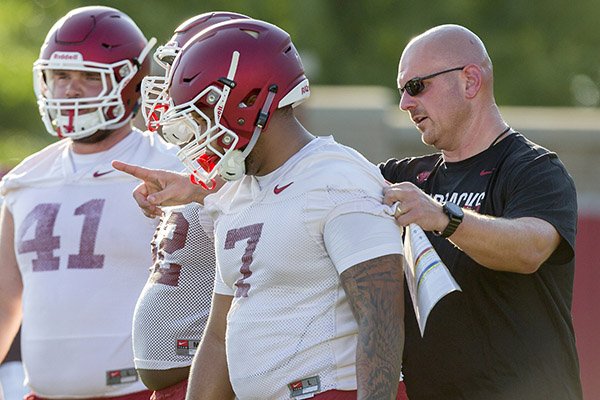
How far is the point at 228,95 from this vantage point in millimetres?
3979

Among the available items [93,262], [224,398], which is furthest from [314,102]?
[224,398]

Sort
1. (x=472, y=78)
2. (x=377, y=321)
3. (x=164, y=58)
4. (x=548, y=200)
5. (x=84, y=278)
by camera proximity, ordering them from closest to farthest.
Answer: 1. (x=377, y=321)
2. (x=548, y=200)
3. (x=164, y=58)
4. (x=472, y=78)
5. (x=84, y=278)

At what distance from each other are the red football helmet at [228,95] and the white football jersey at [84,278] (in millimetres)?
1282

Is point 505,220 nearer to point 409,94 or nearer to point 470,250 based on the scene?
point 470,250

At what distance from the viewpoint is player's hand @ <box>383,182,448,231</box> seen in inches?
152

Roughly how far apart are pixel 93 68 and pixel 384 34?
17504 mm

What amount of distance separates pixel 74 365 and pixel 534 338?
6.01 ft

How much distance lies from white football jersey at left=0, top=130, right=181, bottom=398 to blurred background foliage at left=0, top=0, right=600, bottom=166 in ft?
51.0

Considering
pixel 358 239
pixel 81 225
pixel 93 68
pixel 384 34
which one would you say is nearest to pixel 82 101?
pixel 93 68

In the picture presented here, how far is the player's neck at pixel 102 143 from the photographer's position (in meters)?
5.58

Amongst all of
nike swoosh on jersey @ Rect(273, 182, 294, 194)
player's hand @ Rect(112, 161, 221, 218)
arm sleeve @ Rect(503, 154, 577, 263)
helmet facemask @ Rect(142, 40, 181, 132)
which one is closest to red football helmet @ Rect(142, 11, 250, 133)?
helmet facemask @ Rect(142, 40, 181, 132)

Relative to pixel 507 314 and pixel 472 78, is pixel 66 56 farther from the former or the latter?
pixel 507 314

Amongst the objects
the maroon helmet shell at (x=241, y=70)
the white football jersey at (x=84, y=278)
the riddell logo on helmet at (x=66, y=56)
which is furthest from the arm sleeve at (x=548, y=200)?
the riddell logo on helmet at (x=66, y=56)

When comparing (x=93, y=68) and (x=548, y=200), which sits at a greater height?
(x=93, y=68)
